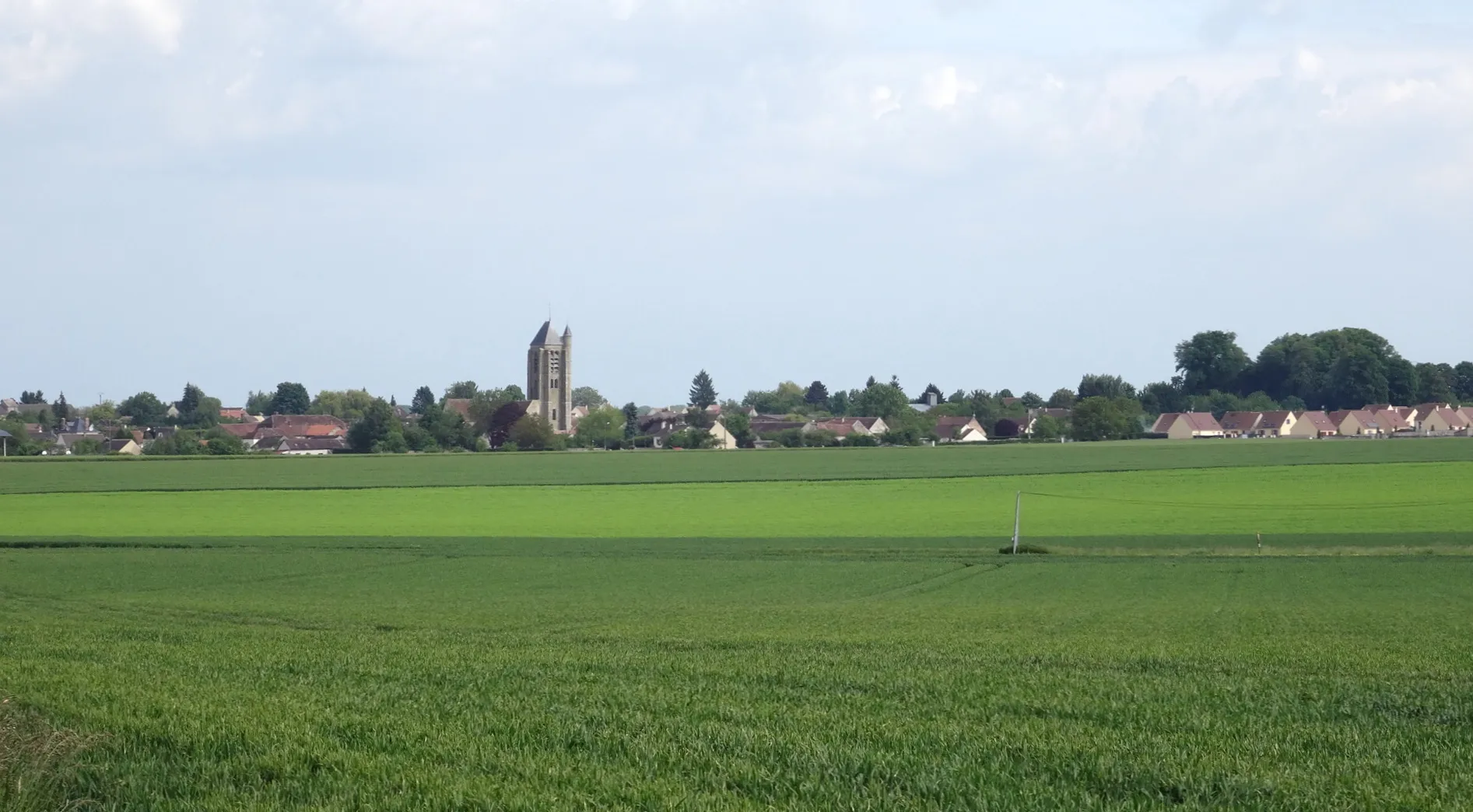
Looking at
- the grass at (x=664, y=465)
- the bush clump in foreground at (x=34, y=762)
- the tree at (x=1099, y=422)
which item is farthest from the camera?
the tree at (x=1099, y=422)

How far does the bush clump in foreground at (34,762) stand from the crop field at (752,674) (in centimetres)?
6

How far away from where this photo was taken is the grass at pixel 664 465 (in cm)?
9312

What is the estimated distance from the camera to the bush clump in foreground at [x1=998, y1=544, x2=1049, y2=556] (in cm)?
4347

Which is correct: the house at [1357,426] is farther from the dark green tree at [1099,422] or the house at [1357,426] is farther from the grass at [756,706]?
the grass at [756,706]

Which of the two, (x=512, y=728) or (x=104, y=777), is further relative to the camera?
(x=512, y=728)

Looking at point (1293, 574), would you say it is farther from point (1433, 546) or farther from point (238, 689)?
point (238, 689)

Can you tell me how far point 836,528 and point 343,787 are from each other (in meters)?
46.9

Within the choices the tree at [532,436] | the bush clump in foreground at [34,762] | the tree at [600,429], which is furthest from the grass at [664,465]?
the bush clump in foreground at [34,762]

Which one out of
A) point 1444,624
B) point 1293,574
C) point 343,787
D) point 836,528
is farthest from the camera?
point 836,528

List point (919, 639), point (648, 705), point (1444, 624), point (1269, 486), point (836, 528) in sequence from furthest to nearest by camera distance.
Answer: point (1269, 486) < point (836, 528) < point (1444, 624) < point (919, 639) < point (648, 705)

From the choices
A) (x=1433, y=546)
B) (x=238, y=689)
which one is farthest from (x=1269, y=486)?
(x=238, y=689)

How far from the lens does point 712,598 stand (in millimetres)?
30344

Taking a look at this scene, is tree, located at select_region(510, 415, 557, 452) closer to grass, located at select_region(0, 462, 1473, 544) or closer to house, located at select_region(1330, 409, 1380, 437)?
grass, located at select_region(0, 462, 1473, 544)

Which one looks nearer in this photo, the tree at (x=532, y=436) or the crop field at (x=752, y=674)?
the crop field at (x=752, y=674)
